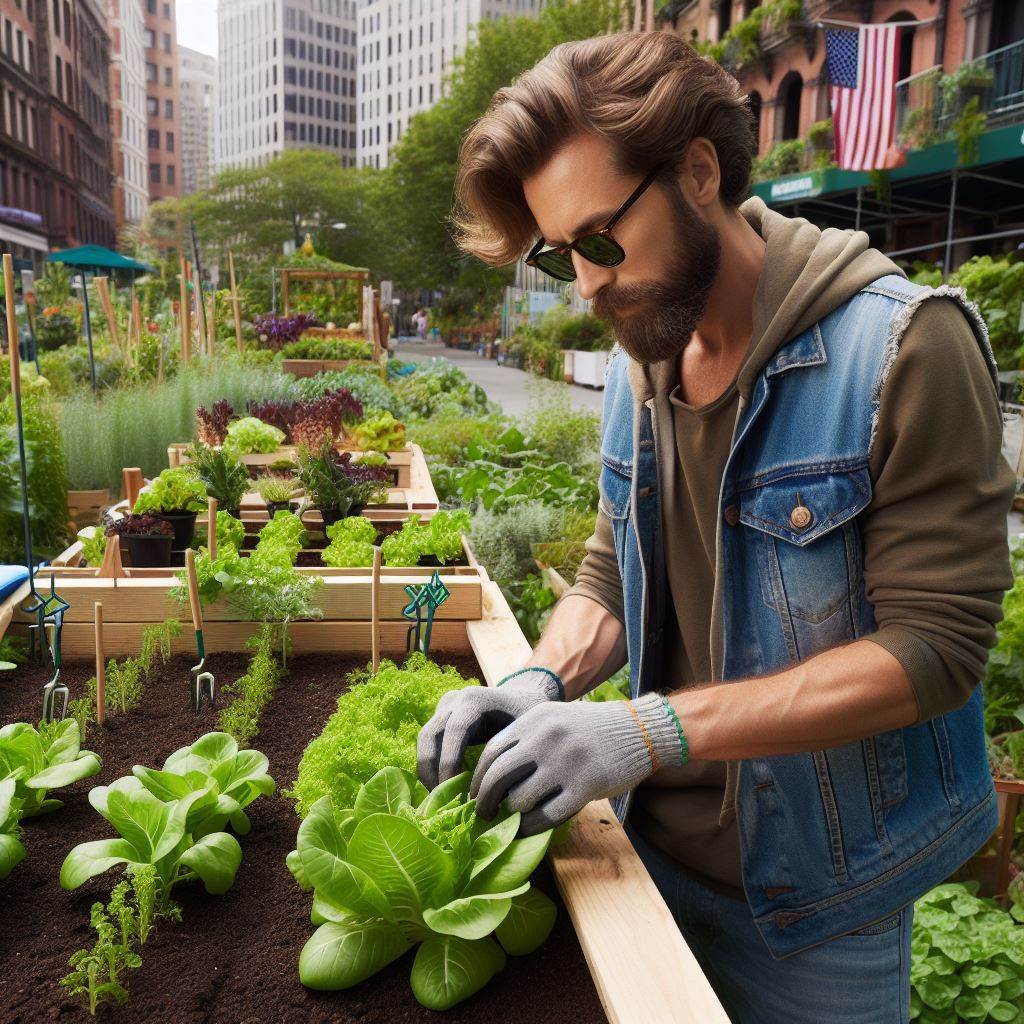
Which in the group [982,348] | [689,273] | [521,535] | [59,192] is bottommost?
[521,535]

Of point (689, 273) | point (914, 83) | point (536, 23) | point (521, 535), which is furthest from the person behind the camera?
point (536, 23)

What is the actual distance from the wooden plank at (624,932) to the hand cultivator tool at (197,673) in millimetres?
1135

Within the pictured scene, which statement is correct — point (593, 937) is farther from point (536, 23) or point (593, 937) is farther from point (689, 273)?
point (536, 23)

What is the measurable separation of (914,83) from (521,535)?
19.0 m

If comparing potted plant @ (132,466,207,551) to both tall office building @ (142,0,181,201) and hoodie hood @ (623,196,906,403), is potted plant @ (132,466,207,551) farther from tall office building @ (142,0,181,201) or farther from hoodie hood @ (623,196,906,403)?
tall office building @ (142,0,181,201)

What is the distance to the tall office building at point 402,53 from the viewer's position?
106 m

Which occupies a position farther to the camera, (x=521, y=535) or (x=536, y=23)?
(x=536, y=23)

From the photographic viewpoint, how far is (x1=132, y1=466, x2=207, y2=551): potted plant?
4125mm

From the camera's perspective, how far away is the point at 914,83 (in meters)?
20.6

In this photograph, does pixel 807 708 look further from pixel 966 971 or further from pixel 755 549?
pixel 966 971

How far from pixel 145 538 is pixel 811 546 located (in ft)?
9.71

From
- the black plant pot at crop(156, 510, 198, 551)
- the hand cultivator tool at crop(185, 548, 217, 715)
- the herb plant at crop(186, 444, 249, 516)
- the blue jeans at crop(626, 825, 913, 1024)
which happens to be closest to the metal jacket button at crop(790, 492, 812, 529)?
the blue jeans at crop(626, 825, 913, 1024)

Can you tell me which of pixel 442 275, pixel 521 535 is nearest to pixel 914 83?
pixel 521 535

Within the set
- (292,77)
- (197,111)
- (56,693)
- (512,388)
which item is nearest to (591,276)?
(56,693)
